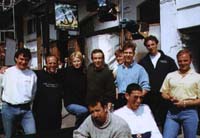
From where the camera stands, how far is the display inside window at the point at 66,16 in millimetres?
14690

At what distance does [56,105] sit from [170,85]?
1746 millimetres

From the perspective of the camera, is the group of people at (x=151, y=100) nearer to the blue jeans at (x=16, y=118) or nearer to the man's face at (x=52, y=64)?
the man's face at (x=52, y=64)

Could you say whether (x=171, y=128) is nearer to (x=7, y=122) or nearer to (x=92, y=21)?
(x=7, y=122)

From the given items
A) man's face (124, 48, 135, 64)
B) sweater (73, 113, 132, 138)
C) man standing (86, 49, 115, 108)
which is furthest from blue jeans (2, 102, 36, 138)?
sweater (73, 113, 132, 138)

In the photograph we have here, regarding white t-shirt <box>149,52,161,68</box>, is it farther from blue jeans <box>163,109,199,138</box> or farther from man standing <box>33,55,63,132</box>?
man standing <box>33,55,63,132</box>

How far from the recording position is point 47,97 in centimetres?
671

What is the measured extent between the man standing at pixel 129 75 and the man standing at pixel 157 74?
238mm

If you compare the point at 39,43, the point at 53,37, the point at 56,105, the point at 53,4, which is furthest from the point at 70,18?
the point at 56,105

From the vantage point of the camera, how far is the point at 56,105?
6.78 metres

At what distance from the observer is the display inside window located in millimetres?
14690

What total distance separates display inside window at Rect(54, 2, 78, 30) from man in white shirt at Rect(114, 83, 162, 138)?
30.9 feet

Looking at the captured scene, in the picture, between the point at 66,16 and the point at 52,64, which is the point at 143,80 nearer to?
the point at 52,64

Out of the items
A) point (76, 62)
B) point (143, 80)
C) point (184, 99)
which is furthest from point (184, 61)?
point (76, 62)

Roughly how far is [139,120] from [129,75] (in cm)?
128
